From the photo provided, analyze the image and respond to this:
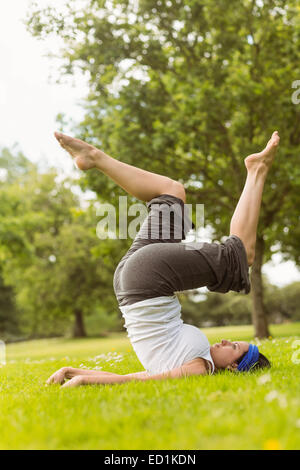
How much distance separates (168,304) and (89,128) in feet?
30.2

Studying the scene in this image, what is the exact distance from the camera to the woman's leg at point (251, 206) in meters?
3.94

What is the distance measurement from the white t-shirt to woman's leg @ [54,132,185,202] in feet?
3.19

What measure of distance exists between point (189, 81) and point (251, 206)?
8192 mm

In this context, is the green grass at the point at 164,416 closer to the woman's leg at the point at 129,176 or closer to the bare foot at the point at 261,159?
the woman's leg at the point at 129,176

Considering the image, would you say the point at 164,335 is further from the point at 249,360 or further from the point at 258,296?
the point at 258,296

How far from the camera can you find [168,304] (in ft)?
12.7

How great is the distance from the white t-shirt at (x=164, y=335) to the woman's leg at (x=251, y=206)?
807 millimetres

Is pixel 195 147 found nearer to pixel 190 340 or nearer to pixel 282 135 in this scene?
pixel 282 135

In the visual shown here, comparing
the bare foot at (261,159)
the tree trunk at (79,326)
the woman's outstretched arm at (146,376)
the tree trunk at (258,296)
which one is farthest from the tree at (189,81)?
the tree trunk at (79,326)

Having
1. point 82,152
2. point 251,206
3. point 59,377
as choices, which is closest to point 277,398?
point 251,206

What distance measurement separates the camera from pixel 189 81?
Answer: 11375mm

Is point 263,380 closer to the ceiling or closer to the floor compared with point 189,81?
closer to the floor

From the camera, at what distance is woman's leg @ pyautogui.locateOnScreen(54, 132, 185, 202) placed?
13.3ft

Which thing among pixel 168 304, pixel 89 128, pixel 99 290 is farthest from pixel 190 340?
pixel 99 290
